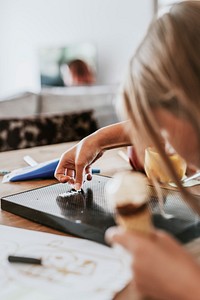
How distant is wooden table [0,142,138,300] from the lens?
0.88 meters

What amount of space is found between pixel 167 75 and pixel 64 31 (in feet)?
16.3

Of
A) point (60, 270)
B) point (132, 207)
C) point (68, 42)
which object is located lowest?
point (60, 270)

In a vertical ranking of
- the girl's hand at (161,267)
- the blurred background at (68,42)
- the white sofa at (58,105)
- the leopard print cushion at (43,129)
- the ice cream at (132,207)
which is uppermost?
the blurred background at (68,42)

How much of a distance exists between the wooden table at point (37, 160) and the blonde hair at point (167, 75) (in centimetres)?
23

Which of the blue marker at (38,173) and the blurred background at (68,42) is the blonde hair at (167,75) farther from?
the blurred background at (68,42)

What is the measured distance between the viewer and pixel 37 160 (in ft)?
4.76

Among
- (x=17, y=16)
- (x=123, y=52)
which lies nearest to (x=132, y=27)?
(x=123, y=52)

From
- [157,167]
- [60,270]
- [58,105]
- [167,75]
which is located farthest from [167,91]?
[58,105]

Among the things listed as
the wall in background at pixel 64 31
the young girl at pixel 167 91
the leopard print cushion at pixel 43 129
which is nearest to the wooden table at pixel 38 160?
the young girl at pixel 167 91

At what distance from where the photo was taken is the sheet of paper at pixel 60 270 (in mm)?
649

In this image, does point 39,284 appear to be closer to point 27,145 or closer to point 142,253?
point 142,253

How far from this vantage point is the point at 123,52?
497 cm

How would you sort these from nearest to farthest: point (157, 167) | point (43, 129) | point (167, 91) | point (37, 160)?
point (167, 91) → point (157, 167) → point (37, 160) → point (43, 129)

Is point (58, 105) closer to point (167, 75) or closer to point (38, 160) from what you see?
point (38, 160)
